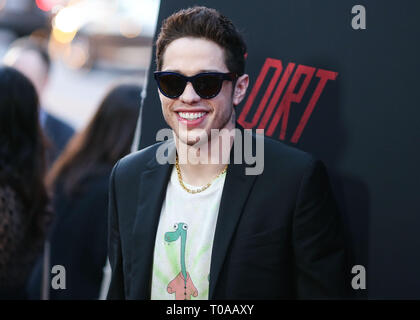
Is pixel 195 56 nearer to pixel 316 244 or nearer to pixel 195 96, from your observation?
pixel 195 96

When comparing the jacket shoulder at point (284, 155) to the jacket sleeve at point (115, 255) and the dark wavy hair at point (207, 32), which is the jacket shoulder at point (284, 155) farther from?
the jacket sleeve at point (115, 255)

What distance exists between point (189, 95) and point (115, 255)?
2.47 feet

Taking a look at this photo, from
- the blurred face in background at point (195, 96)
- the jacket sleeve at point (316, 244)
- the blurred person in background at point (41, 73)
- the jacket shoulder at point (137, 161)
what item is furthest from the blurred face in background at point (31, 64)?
the jacket sleeve at point (316, 244)

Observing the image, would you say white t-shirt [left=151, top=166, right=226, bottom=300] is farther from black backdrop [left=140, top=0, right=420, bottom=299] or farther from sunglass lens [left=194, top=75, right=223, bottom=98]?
black backdrop [left=140, top=0, right=420, bottom=299]

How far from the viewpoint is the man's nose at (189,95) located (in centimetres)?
168

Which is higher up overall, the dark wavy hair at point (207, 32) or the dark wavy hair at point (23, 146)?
the dark wavy hair at point (207, 32)

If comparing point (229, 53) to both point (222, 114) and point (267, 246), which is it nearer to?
point (222, 114)

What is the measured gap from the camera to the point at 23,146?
8.34 ft

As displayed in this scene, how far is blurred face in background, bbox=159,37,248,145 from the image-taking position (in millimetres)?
1690

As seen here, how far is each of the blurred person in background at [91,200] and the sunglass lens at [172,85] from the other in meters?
0.96

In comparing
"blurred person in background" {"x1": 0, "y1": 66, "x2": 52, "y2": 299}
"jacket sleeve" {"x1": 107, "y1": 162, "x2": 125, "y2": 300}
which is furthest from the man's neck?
"blurred person in background" {"x1": 0, "y1": 66, "x2": 52, "y2": 299}

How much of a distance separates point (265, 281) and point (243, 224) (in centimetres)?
22
